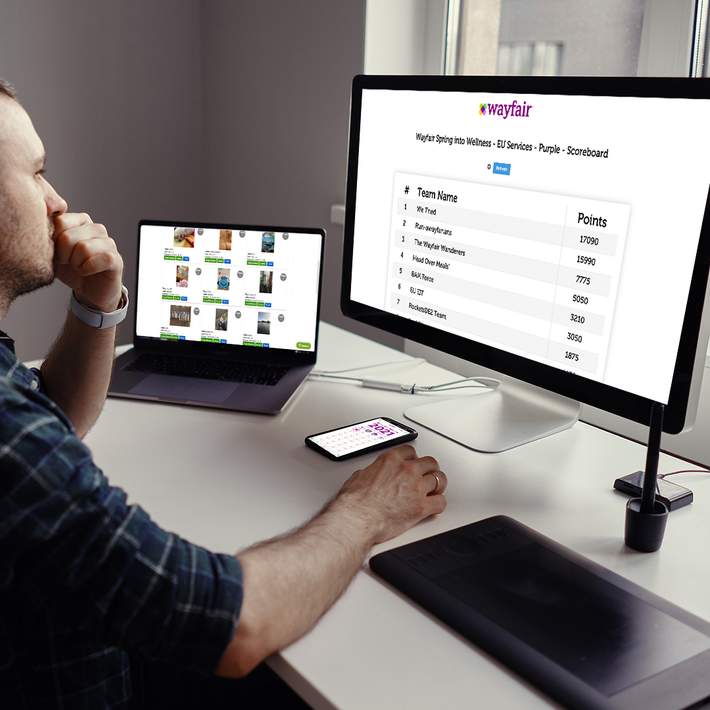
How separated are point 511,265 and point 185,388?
56 cm

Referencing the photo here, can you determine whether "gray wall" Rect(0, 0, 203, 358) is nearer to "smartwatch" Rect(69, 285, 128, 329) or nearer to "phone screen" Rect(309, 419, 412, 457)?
"smartwatch" Rect(69, 285, 128, 329)

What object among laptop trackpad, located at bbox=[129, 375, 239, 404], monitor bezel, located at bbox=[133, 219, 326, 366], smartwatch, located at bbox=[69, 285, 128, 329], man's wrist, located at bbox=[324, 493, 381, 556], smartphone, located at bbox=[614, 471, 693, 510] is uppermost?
smartwatch, located at bbox=[69, 285, 128, 329]

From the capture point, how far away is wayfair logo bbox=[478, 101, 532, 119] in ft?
3.63

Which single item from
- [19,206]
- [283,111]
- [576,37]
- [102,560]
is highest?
[576,37]

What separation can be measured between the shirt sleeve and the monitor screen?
0.57 metres

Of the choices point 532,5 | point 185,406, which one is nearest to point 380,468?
point 185,406

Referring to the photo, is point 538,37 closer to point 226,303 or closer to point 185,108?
point 226,303

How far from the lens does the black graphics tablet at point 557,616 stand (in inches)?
28.3

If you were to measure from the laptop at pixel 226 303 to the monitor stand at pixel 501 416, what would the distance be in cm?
26

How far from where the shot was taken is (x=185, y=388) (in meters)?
1.39

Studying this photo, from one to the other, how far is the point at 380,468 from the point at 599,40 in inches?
44.0

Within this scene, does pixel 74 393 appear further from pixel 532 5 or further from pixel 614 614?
pixel 532 5

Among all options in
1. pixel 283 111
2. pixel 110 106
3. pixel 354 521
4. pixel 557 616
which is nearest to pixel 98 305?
pixel 354 521

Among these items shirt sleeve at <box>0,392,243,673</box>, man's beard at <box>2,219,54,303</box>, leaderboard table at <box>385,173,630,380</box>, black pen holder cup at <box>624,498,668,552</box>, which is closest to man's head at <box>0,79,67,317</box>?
man's beard at <box>2,219,54,303</box>
